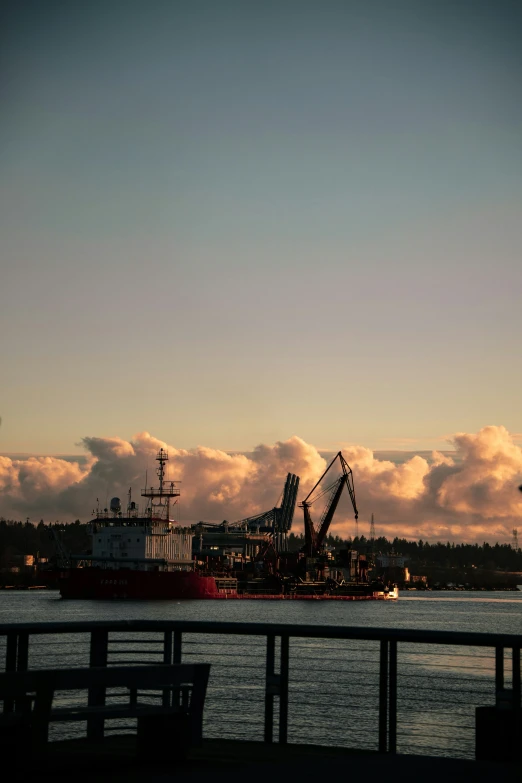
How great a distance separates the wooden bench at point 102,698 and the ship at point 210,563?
7924 centimetres

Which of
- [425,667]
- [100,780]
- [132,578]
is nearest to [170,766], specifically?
[100,780]

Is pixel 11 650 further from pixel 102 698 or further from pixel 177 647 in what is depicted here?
pixel 177 647

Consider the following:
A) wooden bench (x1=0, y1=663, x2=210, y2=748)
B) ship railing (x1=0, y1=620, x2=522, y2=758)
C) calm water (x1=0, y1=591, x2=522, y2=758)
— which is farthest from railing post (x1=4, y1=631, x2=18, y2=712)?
calm water (x1=0, y1=591, x2=522, y2=758)

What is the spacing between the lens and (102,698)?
6520 mm

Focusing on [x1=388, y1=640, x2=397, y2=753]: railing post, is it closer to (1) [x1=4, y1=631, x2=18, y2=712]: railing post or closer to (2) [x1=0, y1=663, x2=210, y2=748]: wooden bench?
(2) [x1=0, y1=663, x2=210, y2=748]: wooden bench

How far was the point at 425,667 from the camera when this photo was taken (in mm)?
35281

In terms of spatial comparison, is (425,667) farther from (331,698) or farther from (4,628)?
(4,628)

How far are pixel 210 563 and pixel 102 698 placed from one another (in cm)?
11543

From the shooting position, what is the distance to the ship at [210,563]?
86188 mm

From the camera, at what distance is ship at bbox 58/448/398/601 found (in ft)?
283

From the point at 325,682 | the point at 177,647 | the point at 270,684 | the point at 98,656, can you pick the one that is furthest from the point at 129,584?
the point at 270,684

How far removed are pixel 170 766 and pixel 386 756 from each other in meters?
1.39

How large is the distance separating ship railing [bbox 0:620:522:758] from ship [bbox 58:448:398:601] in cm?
4064

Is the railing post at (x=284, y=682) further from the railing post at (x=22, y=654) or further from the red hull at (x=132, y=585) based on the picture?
the red hull at (x=132, y=585)
